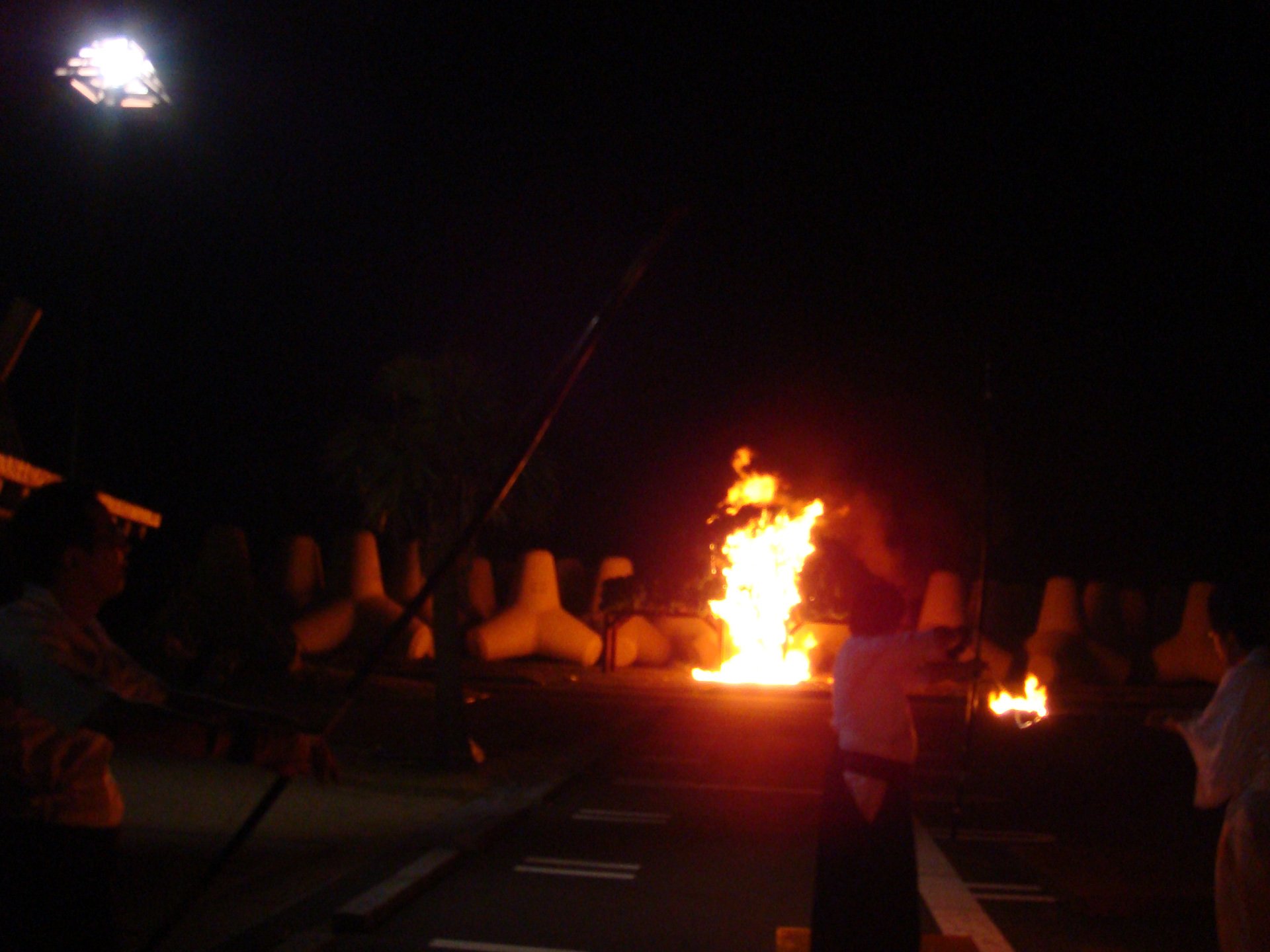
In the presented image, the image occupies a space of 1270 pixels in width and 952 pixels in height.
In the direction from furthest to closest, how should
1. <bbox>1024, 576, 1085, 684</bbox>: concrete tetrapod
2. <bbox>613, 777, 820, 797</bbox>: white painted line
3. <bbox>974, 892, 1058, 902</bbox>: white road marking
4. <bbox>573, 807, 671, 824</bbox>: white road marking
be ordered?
<bbox>1024, 576, 1085, 684</bbox>: concrete tetrapod → <bbox>613, 777, 820, 797</bbox>: white painted line → <bbox>573, 807, 671, 824</bbox>: white road marking → <bbox>974, 892, 1058, 902</bbox>: white road marking

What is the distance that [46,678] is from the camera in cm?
309

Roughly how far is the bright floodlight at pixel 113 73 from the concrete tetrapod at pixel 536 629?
2396 cm

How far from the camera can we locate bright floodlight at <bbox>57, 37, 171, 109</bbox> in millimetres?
8531

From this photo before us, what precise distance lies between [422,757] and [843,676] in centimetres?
859

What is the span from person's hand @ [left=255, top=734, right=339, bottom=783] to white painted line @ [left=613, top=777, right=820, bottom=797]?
395 inches

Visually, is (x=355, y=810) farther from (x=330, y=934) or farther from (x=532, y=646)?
(x=532, y=646)

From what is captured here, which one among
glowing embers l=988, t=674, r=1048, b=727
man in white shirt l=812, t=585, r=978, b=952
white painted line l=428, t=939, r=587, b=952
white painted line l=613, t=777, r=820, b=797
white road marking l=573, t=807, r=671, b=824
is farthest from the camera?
white painted line l=613, t=777, r=820, b=797

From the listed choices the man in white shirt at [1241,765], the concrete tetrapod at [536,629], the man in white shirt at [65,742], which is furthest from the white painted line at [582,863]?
the concrete tetrapod at [536,629]

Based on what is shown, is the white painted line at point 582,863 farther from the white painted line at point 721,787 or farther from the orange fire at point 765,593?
the orange fire at point 765,593

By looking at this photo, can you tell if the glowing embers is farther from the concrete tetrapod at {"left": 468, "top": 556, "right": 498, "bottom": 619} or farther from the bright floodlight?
the concrete tetrapod at {"left": 468, "top": 556, "right": 498, "bottom": 619}

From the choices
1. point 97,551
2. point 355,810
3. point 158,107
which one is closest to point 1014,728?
point 355,810

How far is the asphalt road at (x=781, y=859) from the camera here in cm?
716

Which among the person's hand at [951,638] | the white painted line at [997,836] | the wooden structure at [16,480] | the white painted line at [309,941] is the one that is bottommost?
the white painted line at [309,941]

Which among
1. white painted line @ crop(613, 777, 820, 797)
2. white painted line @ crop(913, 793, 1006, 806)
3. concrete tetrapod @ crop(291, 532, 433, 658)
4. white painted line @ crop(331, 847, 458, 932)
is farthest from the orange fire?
white painted line @ crop(331, 847, 458, 932)
